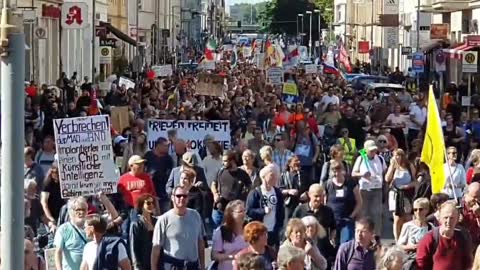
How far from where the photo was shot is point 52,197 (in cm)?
1359

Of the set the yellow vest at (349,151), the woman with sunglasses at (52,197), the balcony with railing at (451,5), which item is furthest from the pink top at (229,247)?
the balcony with railing at (451,5)

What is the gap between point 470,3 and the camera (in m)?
48.8

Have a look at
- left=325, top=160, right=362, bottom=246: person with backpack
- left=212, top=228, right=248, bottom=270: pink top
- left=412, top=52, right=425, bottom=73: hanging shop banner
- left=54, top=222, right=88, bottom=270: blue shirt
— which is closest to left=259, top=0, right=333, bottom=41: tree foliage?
left=412, top=52, right=425, bottom=73: hanging shop banner

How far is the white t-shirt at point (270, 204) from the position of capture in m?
13.0

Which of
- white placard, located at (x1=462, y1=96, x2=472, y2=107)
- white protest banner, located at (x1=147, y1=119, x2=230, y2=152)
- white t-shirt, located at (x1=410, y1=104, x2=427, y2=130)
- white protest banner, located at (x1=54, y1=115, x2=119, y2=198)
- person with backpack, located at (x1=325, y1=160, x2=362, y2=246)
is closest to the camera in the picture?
white protest banner, located at (x1=54, y1=115, x2=119, y2=198)

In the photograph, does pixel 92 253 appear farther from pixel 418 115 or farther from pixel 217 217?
pixel 418 115

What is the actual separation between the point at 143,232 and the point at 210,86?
18057 mm

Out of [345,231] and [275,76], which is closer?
[345,231]

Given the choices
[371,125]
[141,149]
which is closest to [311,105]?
[371,125]

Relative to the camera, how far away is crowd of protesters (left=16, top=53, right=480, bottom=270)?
10156mm

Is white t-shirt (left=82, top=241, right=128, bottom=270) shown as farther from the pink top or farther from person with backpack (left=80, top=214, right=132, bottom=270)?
the pink top

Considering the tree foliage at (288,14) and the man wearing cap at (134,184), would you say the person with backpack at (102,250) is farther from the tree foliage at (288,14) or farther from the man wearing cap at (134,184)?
the tree foliage at (288,14)

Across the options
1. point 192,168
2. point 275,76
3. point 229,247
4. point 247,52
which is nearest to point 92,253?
Answer: point 229,247

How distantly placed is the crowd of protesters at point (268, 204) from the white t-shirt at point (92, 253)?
0.05 ft
